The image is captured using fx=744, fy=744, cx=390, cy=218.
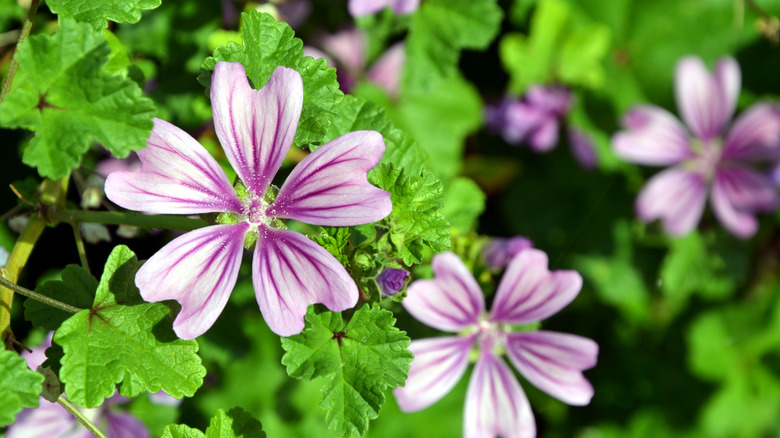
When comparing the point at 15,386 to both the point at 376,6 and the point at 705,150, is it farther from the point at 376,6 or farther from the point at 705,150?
the point at 705,150

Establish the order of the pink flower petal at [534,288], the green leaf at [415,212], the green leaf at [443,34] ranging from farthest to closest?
the green leaf at [443,34]
the pink flower petal at [534,288]
the green leaf at [415,212]

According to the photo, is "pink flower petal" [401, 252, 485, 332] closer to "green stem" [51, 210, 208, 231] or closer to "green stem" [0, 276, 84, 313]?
"green stem" [51, 210, 208, 231]

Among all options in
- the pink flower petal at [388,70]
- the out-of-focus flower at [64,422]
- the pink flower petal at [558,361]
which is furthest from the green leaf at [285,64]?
the pink flower petal at [388,70]

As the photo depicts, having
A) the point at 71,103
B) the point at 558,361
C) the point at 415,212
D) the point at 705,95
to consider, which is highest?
the point at 705,95

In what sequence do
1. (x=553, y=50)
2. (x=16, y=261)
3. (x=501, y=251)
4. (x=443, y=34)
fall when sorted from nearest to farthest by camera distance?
1. (x=16, y=261)
2. (x=501, y=251)
3. (x=443, y=34)
4. (x=553, y=50)

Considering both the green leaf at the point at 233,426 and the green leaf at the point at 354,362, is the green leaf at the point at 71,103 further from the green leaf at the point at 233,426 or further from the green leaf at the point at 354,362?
the green leaf at the point at 233,426

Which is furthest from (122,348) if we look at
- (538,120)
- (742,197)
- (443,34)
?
(742,197)

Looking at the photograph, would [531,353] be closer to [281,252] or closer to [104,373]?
[281,252]
